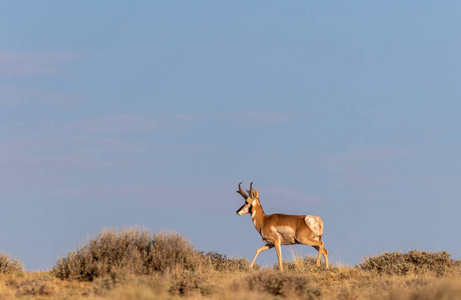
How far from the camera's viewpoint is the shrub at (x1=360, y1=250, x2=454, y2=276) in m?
21.4

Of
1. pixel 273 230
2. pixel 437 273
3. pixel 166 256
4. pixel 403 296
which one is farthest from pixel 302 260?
pixel 403 296

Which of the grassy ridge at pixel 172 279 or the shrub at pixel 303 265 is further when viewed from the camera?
the shrub at pixel 303 265

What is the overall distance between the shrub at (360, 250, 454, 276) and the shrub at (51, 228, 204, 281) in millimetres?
7253

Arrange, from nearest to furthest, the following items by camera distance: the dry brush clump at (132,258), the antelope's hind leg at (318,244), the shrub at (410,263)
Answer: the dry brush clump at (132,258)
the shrub at (410,263)
the antelope's hind leg at (318,244)

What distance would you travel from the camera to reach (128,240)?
1797 cm

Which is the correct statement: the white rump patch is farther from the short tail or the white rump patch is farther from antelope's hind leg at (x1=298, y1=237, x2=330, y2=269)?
antelope's hind leg at (x1=298, y1=237, x2=330, y2=269)

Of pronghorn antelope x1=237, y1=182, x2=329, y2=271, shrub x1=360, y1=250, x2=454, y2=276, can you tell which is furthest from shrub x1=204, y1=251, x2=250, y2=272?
shrub x1=360, y1=250, x2=454, y2=276

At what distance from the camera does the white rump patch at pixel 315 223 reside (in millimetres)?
22219

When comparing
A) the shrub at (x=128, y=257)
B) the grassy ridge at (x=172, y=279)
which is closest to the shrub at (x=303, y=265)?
the grassy ridge at (x=172, y=279)

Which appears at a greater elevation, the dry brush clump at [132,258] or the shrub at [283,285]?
the dry brush clump at [132,258]

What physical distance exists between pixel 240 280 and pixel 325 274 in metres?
5.40

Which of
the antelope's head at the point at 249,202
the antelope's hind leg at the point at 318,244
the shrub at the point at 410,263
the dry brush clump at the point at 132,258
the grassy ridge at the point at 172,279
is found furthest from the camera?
the antelope's head at the point at 249,202

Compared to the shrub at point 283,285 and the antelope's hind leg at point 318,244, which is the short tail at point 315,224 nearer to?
the antelope's hind leg at point 318,244

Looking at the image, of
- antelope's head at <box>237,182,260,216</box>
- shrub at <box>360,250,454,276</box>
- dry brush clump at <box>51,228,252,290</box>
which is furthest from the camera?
antelope's head at <box>237,182,260,216</box>
